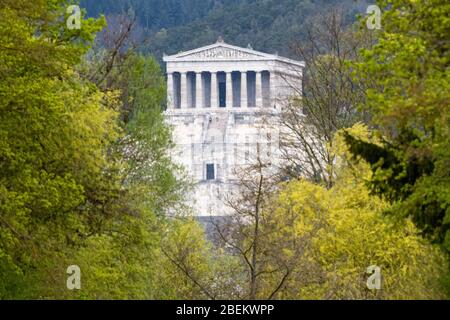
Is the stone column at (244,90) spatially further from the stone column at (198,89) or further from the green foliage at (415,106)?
the green foliage at (415,106)

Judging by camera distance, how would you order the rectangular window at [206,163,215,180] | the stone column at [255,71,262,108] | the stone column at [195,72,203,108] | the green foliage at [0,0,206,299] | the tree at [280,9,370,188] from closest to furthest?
the green foliage at [0,0,206,299]
the tree at [280,9,370,188]
the rectangular window at [206,163,215,180]
the stone column at [255,71,262,108]
the stone column at [195,72,203,108]

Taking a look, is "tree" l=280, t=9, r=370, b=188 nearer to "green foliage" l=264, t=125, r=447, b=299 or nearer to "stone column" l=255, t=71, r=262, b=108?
"green foliage" l=264, t=125, r=447, b=299

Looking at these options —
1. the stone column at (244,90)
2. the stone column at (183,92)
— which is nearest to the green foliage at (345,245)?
the stone column at (244,90)

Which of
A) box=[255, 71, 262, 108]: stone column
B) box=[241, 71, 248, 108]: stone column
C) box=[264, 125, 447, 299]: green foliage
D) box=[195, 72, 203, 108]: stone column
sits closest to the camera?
box=[264, 125, 447, 299]: green foliage

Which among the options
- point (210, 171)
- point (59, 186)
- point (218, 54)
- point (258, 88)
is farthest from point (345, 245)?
point (218, 54)

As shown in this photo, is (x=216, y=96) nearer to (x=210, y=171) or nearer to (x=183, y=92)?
(x=183, y=92)

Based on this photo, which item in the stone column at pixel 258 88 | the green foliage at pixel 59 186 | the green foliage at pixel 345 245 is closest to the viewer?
the green foliage at pixel 59 186

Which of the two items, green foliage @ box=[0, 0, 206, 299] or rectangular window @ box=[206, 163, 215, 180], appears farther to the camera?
rectangular window @ box=[206, 163, 215, 180]

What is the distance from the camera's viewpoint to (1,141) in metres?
29.3

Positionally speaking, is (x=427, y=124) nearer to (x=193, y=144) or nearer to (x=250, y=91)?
(x=193, y=144)

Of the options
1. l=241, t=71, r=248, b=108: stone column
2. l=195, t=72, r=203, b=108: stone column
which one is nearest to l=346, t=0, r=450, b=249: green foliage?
l=241, t=71, r=248, b=108: stone column

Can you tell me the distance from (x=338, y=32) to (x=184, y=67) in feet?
332
